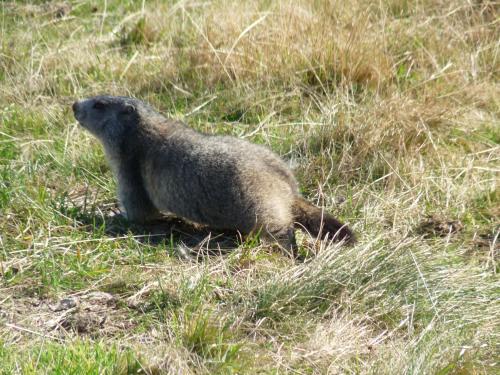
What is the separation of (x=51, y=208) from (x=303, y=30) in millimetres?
2976

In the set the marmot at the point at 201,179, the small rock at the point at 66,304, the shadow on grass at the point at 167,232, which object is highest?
the marmot at the point at 201,179

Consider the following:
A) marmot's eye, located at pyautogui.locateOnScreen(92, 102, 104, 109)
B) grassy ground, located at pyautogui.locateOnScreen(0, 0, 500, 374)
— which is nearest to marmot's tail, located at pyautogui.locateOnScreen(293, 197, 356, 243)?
grassy ground, located at pyautogui.locateOnScreen(0, 0, 500, 374)

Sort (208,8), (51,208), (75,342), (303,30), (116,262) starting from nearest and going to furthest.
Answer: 1. (75,342)
2. (116,262)
3. (51,208)
4. (303,30)
5. (208,8)

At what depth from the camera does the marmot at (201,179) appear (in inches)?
199

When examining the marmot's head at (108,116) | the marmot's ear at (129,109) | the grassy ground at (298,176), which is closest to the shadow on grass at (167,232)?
the grassy ground at (298,176)

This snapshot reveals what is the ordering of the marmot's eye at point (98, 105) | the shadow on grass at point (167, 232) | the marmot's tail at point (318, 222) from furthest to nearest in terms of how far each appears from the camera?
1. the marmot's eye at point (98, 105)
2. the shadow on grass at point (167, 232)
3. the marmot's tail at point (318, 222)

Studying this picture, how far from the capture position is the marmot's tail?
4924mm

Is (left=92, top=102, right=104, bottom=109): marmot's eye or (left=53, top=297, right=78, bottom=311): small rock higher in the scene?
(left=92, top=102, right=104, bottom=109): marmot's eye

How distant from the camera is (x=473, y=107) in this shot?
686 centimetres

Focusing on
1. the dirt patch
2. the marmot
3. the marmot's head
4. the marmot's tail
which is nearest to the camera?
the dirt patch

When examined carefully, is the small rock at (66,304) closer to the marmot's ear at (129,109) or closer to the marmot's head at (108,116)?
the marmot's head at (108,116)

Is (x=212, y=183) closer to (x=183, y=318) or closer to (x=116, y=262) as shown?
(x=116, y=262)

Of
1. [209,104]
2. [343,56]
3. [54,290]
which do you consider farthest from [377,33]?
[54,290]

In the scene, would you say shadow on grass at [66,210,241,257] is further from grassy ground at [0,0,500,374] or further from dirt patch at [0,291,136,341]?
dirt patch at [0,291,136,341]
